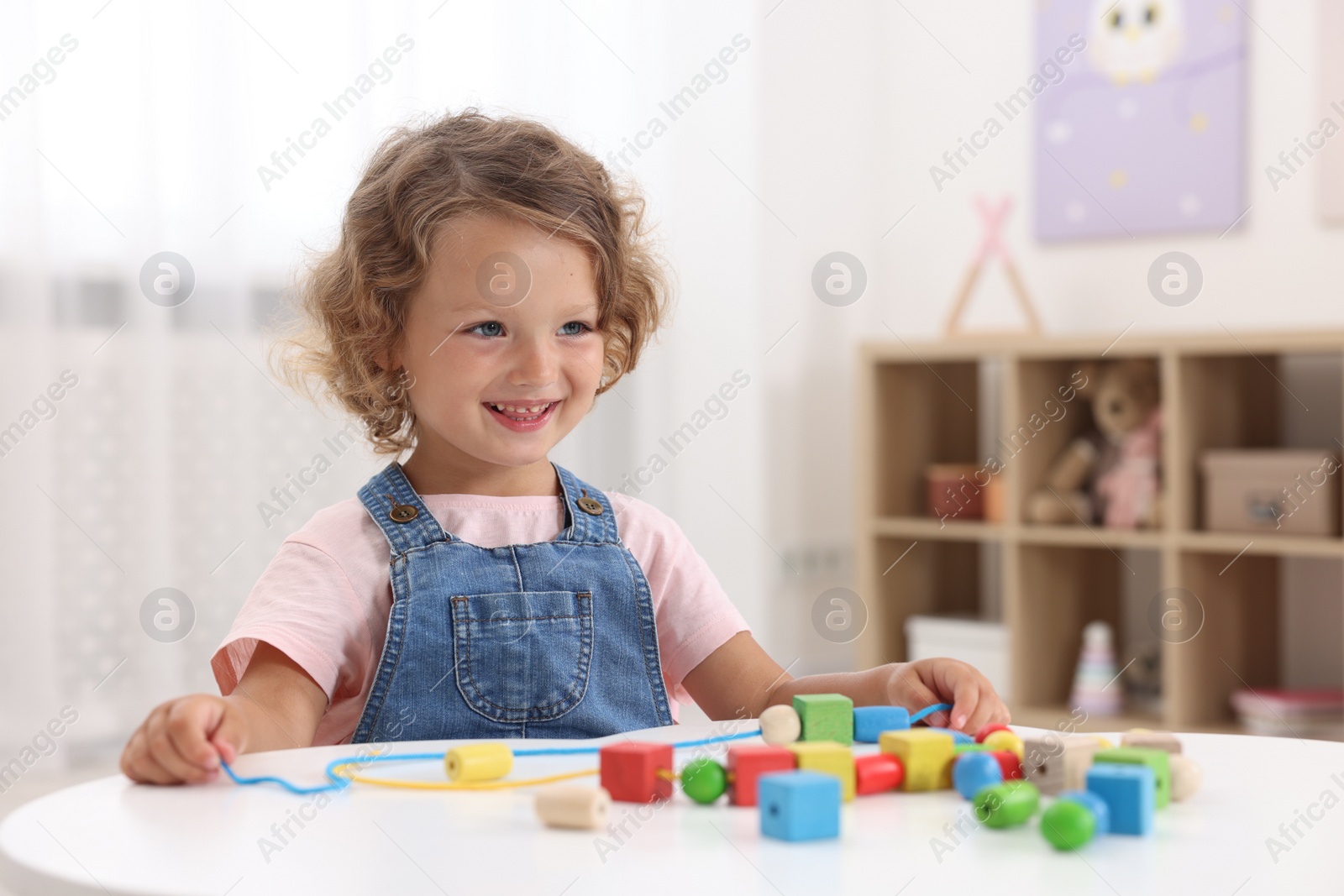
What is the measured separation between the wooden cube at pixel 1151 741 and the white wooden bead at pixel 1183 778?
0.06m

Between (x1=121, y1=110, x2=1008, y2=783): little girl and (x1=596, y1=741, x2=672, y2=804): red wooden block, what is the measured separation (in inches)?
10.1

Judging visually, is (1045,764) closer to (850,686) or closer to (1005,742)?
(1005,742)

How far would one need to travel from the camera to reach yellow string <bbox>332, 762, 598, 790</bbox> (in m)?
0.68

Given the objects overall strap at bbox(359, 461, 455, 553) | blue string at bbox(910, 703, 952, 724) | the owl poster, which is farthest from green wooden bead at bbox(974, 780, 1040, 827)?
the owl poster

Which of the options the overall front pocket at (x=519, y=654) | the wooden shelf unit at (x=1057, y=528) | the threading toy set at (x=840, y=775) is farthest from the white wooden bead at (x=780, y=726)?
the wooden shelf unit at (x=1057, y=528)

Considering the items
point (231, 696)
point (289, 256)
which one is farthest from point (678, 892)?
point (289, 256)

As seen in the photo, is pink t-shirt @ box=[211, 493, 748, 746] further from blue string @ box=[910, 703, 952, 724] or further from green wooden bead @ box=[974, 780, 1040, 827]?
green wooden bead @ box=[974, 780, 1040, 827]

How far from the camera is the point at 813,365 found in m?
3.36

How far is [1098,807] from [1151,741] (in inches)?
6.4

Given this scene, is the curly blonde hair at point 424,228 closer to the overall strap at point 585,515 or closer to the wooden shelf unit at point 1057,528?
the overall strap at point 585,515

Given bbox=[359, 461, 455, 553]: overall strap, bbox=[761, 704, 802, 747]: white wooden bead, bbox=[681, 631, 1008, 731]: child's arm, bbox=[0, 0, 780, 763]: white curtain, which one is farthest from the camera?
bbox=[0, 0, 780, 763]: white curtain

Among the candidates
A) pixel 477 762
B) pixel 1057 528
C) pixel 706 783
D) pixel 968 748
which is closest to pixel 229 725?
pixel 477 762

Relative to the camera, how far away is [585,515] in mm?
1072

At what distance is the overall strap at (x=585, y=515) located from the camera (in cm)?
105
